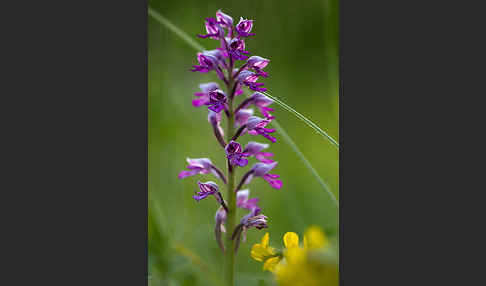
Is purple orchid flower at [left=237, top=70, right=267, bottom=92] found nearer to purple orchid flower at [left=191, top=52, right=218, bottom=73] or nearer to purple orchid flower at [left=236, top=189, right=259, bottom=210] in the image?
purple orchid flower at [left=191, top=52, right=218, bottom=73]

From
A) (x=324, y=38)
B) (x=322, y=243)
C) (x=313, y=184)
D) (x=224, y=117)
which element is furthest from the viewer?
(x=313, y=184)

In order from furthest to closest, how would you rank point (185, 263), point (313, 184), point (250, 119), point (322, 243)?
1. point (313, 184)
2. point (185, 263)
3. point (250, 119)
4. point (322, 243)

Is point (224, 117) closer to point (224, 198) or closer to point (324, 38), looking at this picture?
point (224, 198)

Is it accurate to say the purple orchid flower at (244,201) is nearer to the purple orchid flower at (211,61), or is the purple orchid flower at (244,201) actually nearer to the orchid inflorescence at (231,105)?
the orchid inflorescence at (231,105)

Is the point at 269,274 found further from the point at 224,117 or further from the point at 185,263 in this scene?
the point at 224,117

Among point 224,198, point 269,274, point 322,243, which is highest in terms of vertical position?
point 224,198

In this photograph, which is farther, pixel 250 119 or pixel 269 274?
pixel 269 274

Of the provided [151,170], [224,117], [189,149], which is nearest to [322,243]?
[224,117]

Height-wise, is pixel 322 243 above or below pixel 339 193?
below
